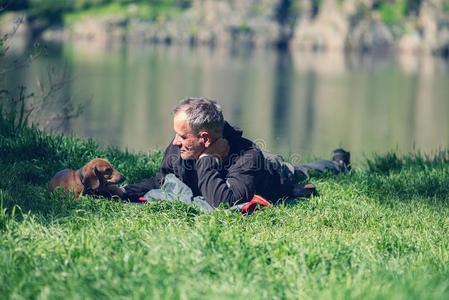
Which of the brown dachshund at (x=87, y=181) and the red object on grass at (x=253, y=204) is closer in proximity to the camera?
the red object on grass at (x=253, y=204)

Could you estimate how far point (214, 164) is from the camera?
8281mm

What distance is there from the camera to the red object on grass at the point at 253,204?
26.0ft

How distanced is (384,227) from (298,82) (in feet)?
236

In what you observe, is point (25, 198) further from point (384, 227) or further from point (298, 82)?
point (298, 82)

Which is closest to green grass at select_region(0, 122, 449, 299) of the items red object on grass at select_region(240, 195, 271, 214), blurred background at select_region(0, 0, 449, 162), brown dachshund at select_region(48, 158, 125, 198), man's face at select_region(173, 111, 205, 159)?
red object on grass at select_region(240, 195, 271, 214)

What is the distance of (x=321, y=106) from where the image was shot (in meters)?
55.5

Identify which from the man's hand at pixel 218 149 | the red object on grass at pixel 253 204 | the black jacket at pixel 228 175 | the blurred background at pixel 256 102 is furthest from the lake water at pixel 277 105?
the red object on grass at pixel 253 204

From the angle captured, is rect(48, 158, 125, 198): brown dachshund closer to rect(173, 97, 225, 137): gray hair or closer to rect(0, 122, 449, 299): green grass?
rect(0, 122, 449, 299): green grass

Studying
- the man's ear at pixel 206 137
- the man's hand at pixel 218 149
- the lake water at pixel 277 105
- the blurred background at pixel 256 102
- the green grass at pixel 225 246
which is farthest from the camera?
the lake water at pixel 277 105

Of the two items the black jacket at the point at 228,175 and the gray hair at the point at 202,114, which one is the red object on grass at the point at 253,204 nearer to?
the black jacket at the point at 228,175

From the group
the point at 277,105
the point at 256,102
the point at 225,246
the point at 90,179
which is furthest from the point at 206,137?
the point at 256,102

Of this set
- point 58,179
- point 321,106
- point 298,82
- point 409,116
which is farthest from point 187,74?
point 58,179

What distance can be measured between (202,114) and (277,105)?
154ft

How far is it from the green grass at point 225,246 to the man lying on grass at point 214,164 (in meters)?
0.35
